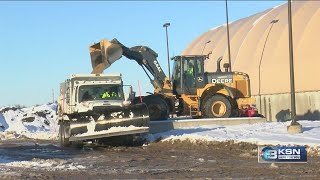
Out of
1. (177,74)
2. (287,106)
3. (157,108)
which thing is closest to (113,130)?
(157,108)

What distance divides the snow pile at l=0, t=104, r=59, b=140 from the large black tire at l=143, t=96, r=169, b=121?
39.1ft

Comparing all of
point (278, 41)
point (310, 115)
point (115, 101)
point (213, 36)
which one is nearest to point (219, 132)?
point (115, 101)

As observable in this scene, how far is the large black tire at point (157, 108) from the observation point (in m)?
25.7

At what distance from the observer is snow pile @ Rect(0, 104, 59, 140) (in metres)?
37.6

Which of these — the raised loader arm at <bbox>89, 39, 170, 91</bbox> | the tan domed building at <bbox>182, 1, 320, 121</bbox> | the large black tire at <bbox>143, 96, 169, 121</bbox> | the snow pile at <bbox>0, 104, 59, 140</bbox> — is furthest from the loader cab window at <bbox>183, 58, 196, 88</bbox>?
the tan domed building at <bbox>182, 1, 320, 121</bbox>

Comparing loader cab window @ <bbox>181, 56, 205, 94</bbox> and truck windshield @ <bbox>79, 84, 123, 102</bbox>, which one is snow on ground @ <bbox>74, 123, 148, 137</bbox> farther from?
loader cab window @ <bbox>181, 56, 205, 94</bbox>

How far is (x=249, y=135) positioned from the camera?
2050 cm

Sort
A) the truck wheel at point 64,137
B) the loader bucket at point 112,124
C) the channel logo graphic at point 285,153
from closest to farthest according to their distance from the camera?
the channel logo graphic at point 285,153
the loader bucket at point 112,124
the truck wheel at point 64,137

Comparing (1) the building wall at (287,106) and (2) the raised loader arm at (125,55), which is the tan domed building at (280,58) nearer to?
(1) the building wall at (287,106)

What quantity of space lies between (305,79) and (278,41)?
20.4ft

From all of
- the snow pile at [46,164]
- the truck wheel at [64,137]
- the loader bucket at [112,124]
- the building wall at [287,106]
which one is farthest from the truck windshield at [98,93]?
the building wall at [287,106]

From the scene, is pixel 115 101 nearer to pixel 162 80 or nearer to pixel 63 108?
pixel 63 108

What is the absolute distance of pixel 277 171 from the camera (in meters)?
12.8

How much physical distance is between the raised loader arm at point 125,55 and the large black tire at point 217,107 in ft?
8.23
